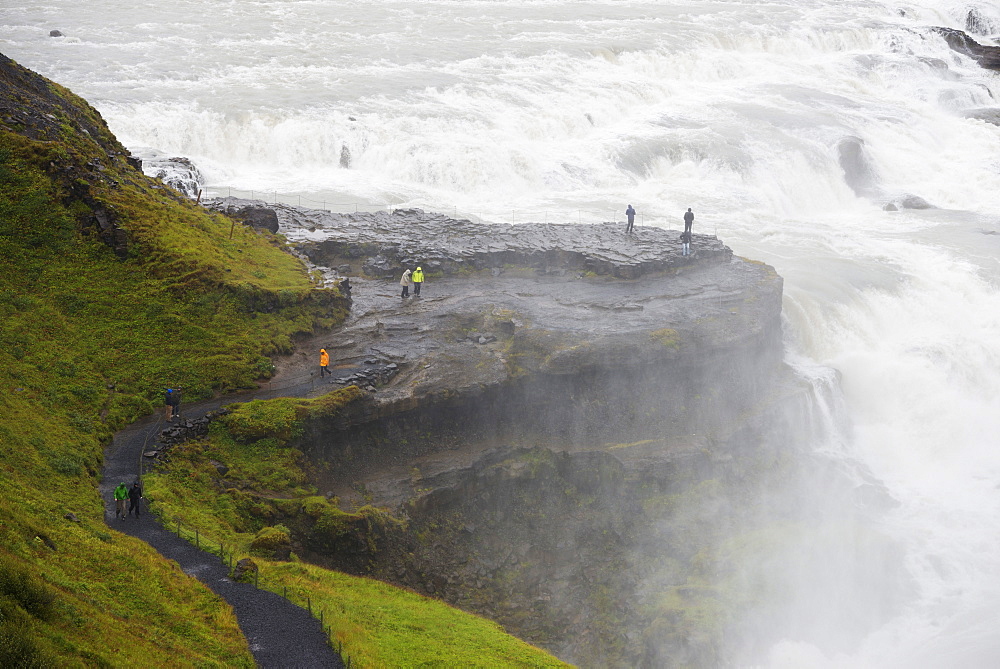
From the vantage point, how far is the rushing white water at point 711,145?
1395 inches

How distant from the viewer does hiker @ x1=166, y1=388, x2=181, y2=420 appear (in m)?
23.1

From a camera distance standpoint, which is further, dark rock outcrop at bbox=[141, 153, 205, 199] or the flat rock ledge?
dark rock outcrop at bbox=[141, 153, 205, 199]

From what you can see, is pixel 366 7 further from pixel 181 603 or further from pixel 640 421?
pixel 181 603

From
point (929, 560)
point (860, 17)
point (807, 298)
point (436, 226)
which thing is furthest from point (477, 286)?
point (860, 17)

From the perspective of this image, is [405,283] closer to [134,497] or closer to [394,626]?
[134,497]

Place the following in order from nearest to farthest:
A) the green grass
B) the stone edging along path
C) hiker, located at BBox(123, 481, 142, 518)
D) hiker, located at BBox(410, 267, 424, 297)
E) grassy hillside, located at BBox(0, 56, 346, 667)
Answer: grassy hillside, located at BBox(0, 56, 346, 667) → the stone edging along path → the green grass → hiker, located at BBox(123, 481, 142, 518) → hiker, located at BBox(410, 267, 424, 297)

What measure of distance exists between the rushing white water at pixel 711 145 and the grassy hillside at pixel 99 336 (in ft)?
53.8

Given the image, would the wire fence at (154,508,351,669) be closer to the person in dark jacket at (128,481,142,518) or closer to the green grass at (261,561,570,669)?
the green grass at (261,561,570,669)

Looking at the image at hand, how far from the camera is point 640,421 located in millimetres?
30594

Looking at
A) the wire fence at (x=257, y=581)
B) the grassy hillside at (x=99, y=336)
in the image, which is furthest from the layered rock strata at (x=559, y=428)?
the wire fence at (x=257, y=581)

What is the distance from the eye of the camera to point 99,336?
2519cm

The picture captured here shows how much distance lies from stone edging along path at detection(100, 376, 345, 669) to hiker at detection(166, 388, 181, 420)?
4.65 feet

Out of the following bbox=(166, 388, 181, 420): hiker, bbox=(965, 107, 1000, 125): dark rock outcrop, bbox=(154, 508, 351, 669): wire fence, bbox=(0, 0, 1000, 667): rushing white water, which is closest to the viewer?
bbox=(154, 508, 351, 669): wire fence

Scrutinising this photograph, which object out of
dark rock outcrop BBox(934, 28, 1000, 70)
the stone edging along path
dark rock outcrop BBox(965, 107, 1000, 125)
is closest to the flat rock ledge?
the stone edging along path
